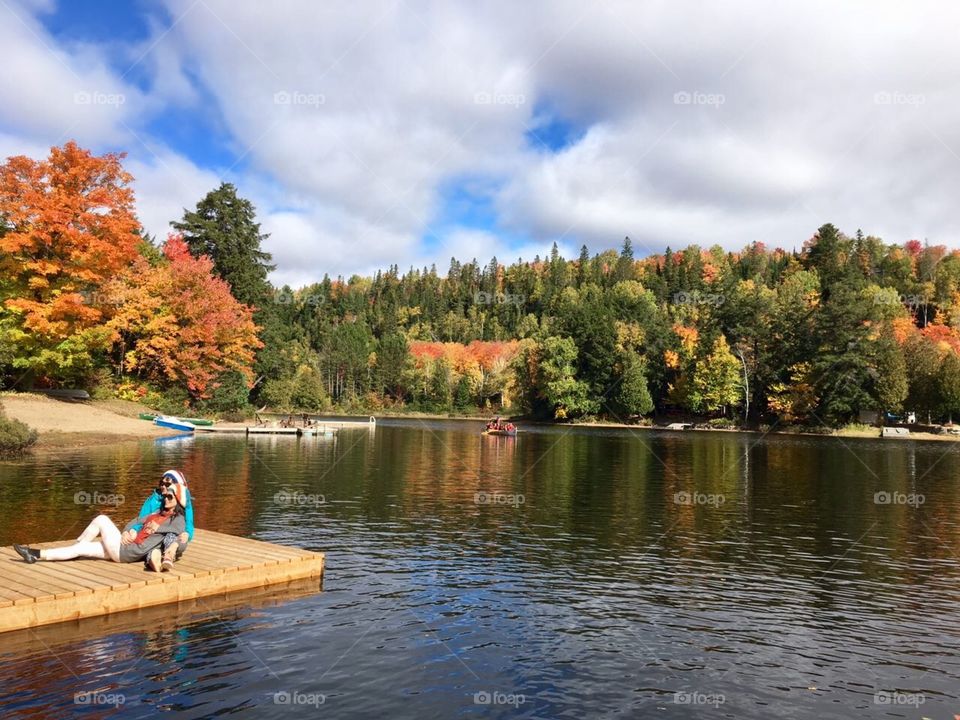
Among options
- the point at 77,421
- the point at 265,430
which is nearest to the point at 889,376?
the point at 265,430

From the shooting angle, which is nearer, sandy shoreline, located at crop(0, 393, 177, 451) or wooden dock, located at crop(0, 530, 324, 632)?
wooden dock, located at crop(0, 530, 324, 632)

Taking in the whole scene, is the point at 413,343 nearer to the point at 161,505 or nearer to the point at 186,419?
the point at 186,419

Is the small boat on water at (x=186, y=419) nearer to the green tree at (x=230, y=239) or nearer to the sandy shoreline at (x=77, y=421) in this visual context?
the sandy shoreline at (x=77, y=421)

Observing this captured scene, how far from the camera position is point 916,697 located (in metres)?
10.5

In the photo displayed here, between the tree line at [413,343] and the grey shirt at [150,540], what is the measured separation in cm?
4027

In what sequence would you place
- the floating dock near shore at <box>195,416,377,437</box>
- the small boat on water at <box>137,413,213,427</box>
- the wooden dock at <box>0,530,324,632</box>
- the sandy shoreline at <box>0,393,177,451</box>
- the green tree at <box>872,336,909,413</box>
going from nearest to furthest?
the wooden dock at <box>0,530,324,632</box>, the sandy shoreline at <box>0,393,177,451</box>, the small boat on water at <box>137,413,213,427</box>, the floating dock near shore at <box>195,416,377,437</box>, the green tree at <box>872,336,909,413</box>

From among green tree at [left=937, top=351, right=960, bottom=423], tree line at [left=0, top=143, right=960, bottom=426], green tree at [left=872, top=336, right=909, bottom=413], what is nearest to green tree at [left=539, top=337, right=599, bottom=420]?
tree line at [left=0, top=143, right=960, bottom=426]

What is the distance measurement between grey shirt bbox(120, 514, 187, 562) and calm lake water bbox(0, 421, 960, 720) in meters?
1.51

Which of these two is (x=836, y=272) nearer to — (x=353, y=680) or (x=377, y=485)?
(x=377, y=485)

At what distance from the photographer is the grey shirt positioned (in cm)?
1380

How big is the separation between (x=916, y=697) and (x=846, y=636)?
8.71 ft

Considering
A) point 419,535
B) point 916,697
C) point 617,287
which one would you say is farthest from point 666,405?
point 916,697

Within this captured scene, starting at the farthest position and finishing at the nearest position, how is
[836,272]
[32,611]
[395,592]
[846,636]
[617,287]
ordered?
[617,287]
[836,272]
[395,592]
[846,636]
[32,611]

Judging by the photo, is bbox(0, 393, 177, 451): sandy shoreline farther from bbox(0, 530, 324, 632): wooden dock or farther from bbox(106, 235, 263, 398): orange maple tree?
bbox(0, 530, 324, 632): wooden dock
